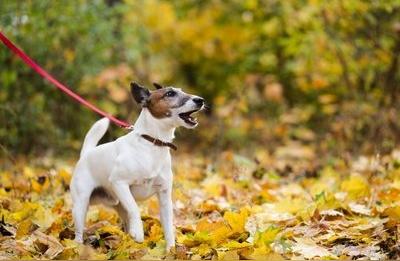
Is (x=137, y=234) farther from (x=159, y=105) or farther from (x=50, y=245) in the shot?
(x=159, y=105)

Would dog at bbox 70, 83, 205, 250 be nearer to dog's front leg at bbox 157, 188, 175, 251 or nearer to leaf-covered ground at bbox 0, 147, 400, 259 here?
dog's front leg at bbox 157, 188, 175, 251

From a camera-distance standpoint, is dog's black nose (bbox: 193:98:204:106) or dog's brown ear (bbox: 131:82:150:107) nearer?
dog's black nose (bbox: 193:98:204:106)

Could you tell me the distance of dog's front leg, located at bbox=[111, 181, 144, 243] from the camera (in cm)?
423

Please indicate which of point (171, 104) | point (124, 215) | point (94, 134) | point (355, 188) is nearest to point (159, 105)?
point (171, 104)

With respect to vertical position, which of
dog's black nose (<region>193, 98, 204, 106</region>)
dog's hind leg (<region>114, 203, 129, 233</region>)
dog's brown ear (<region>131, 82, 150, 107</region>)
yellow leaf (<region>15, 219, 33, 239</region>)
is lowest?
yellow leaf (<region>15, 219, 33, 239</region>)

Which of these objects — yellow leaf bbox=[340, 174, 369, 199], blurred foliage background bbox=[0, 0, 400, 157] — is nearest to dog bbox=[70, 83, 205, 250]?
yellow leaf bbox=[340, 174, 369, 199]

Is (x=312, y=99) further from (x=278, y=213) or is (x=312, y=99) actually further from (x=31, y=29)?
(x=278, y=213)

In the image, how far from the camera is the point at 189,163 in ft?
30.1

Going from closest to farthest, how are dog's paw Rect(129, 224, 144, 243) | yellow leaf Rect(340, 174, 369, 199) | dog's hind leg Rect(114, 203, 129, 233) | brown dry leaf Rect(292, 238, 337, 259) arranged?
brown dry leaf Rect(292, 238, 337, 259), dog's paw Rect(129, 224, 144, 243), dog's hind leg Rect(114, 203, 129, 233), yellow leaf Rect(340, 174, 369, 199)

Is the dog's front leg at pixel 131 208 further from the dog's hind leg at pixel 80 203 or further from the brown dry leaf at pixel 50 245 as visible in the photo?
the brown dry leaf at pixel 50 245

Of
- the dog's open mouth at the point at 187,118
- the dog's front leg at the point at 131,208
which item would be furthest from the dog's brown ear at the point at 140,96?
the dog's front leg at the point at 131,208

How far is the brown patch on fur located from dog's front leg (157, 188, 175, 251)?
1.57ft

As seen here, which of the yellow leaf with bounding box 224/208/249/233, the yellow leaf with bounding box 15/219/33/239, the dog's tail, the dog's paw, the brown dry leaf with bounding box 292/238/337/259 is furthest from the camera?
the dog's tail

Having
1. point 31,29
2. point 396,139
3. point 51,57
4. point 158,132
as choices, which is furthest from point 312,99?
point 158,132
